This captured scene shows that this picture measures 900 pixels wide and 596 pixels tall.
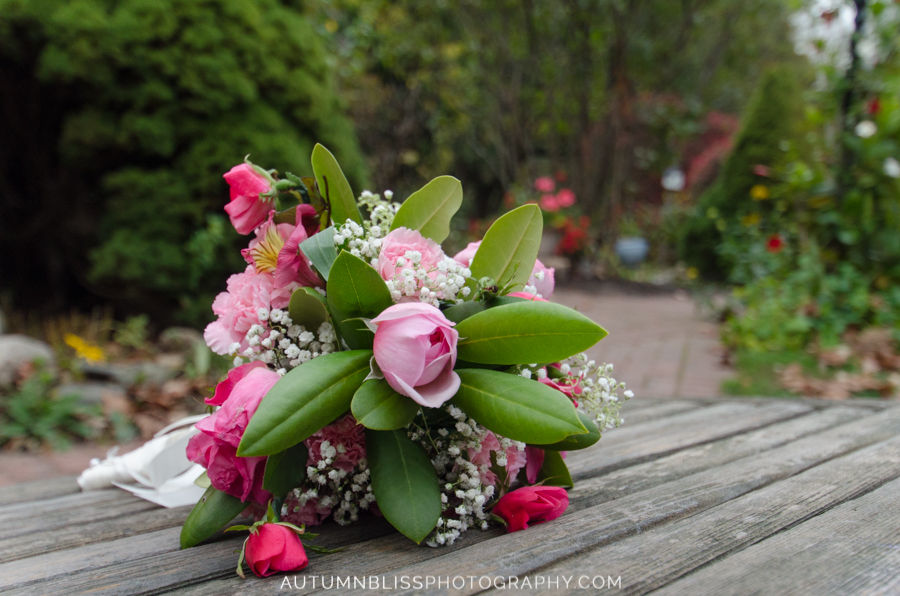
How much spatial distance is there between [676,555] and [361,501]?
46cm

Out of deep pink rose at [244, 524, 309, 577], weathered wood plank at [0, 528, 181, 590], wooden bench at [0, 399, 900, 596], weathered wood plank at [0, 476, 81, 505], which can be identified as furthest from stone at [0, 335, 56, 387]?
deep pink rose at [244, 524, 309, 577]

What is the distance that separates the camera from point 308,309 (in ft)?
3.12

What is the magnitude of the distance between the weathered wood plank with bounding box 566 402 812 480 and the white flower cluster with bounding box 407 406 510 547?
326 mm

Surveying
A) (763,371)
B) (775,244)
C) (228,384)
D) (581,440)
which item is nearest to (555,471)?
(581,440)

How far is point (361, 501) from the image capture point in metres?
0.96

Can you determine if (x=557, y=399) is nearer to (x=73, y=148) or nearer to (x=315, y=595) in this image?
(x=315, y=595)

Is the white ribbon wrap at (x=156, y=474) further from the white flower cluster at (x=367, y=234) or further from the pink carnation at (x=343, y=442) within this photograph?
the white flower cluster at (x=367, y=234)

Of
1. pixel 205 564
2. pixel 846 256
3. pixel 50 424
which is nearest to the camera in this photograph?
pixel 205 564

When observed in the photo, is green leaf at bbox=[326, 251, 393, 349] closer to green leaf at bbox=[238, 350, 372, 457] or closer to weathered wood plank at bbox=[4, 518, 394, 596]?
green leaf at bbox=[238, 350, 372, 457]

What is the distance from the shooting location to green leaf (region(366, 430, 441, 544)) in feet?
2.67

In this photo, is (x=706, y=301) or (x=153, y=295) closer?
(x=153, y=295)

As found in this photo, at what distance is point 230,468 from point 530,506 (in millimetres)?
434

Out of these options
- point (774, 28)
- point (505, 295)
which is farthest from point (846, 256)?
point (774, 28)

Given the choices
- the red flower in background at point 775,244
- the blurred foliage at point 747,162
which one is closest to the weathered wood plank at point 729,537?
the red flower in background at point 775,244
